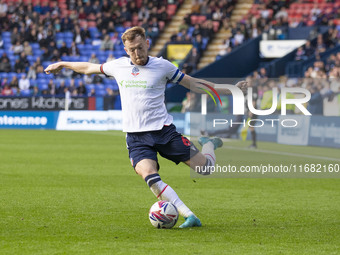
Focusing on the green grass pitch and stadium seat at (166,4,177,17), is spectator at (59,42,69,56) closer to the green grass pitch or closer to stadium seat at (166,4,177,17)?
Answer: stadium seat at (166,4,177,17)

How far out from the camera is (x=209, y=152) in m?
8.54

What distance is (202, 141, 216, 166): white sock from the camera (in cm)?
840

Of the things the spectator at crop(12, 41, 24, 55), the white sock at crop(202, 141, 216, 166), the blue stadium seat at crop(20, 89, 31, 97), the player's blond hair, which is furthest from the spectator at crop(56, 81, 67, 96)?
the player's blond hair

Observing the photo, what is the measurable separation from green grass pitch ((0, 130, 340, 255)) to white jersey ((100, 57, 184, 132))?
1.10 m

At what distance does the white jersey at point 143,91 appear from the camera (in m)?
7.91

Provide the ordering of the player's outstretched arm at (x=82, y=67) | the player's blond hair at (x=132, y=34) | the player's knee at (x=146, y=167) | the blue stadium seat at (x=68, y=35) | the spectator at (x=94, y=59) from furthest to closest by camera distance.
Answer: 1. the blue stadium seat at (x=68, y=35)
2. the spectator at (x=94, y=59)
3. the player's outstretched arm at (x=82, y=67)
4. the player's knee at (x=146, y=167)
5. the player's blond hair at (x=132, y=34)

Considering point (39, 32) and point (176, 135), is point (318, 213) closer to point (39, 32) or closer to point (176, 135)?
point (176, 135)

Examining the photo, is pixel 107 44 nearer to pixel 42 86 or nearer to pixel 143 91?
pixel 42 86

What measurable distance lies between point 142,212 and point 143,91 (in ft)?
6.07

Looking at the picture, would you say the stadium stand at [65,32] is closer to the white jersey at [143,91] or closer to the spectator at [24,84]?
the spectator at [24,84]

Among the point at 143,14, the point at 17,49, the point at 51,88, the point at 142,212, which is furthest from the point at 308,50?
the point at 142,212

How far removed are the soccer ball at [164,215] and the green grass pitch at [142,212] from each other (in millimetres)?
97

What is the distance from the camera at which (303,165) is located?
53.5 feet

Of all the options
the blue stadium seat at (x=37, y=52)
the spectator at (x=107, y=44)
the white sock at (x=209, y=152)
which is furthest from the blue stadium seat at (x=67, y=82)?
the white sock at (x=209, y=152)
